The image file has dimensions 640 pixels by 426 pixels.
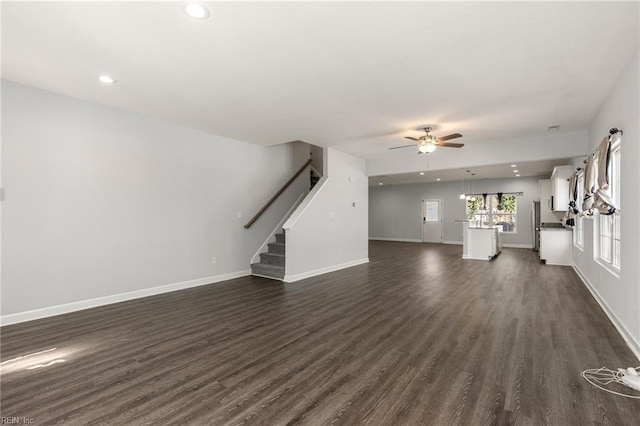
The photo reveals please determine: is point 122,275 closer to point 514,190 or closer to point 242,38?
point 242,38

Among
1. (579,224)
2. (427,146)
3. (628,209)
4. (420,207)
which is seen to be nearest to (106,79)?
(427,146)

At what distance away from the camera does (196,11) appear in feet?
7.26

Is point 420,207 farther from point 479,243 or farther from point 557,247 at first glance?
point 557,247

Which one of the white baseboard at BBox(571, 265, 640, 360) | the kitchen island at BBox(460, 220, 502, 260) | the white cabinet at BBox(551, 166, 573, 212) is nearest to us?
the white baseboard at BBox(571, 265, 640, 360)

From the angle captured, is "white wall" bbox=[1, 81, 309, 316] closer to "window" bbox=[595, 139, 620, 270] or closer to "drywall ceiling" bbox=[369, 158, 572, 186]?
"drywall ceiling" bbox=[369, 158, 572, 186]

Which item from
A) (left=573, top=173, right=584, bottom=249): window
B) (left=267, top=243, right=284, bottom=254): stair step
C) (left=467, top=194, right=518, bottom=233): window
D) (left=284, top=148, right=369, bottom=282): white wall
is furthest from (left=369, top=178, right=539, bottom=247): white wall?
(left=267, top=243, right=284, bottom=254): stair step

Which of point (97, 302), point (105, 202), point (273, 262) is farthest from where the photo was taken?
point (273, 262)

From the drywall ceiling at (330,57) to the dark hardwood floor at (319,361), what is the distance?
108 inches

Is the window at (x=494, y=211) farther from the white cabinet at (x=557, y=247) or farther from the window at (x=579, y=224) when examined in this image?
the window at (x=579, y=224)

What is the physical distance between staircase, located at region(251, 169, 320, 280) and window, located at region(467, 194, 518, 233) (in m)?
8.99

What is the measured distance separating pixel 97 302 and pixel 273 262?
9.96ft

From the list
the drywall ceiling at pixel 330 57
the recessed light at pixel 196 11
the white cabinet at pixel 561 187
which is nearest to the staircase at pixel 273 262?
the drywall ceiling at pixel 330 57

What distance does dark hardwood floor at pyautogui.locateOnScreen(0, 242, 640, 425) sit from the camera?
6.36 ft

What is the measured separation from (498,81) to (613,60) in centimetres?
96
